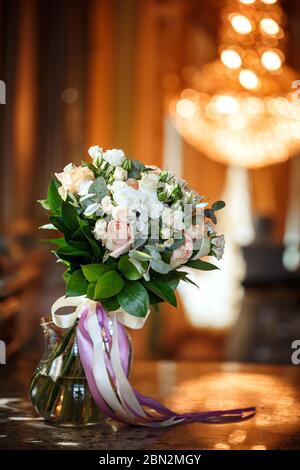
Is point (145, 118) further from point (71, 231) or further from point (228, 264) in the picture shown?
point (71, 231)

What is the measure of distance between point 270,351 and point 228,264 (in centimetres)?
282

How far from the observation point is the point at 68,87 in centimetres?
786

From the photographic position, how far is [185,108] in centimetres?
738

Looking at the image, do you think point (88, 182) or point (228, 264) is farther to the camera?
point (228, 264)

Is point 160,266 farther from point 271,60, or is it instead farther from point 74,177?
point 271,60

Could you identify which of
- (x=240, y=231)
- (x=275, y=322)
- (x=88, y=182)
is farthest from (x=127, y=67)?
(x=88, y=182)

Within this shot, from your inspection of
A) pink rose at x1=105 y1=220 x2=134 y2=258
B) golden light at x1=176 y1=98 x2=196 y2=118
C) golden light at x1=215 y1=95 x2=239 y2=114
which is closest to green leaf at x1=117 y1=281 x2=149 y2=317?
pink rose at x1=105 y1=220 x2=134 y2=258

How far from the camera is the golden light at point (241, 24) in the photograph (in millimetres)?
5738

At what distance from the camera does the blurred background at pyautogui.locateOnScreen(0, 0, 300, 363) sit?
603cm

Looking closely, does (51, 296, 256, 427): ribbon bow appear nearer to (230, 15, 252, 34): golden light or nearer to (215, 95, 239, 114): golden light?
(230, 15, 252, 34): golden light

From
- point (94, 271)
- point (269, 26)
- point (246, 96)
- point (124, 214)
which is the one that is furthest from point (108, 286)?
point (246, 96)

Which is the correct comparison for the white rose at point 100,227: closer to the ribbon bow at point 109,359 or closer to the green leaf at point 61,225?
the green leaf at point 61,225

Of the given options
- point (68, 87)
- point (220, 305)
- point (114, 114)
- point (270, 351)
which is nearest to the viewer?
point (270, 351)

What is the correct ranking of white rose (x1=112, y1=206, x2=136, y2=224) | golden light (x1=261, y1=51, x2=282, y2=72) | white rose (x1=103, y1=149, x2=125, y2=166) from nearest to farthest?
white rose (x1=112, y1=206, x2=136, y2=224) < white rose (x1=103, y1=149, x2=125, y2=166) < golden light (x1=261, y1=51, x2=282, y2=72)
